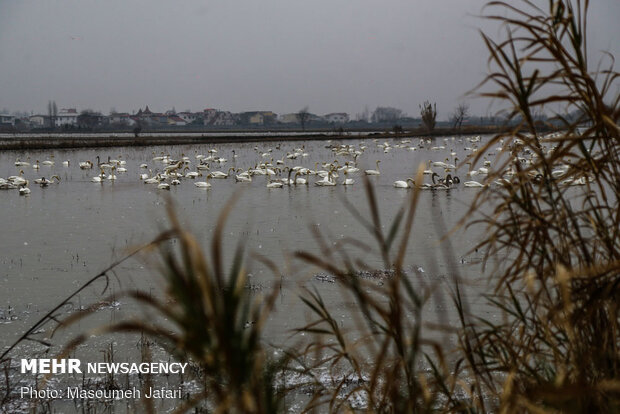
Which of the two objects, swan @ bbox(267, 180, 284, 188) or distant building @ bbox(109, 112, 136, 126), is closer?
swan @ bbox(267, 180, 284, 188)

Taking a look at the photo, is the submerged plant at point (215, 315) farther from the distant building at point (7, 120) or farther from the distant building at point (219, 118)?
the distant building at point (7, 120)

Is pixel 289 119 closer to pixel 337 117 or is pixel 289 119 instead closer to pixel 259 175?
pixel 337 117

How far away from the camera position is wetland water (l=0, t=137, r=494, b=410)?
278 inches

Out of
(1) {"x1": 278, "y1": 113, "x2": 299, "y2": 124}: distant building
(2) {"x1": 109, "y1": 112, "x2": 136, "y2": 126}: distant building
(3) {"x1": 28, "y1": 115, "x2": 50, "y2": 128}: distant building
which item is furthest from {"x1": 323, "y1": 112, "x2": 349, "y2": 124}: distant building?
(3) {"x1": 28, "y1": 115, "x2": 50, "y2": 128}: distant building

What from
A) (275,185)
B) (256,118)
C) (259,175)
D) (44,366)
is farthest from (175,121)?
(44,366)

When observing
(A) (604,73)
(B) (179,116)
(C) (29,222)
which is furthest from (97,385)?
(B) (179,116)

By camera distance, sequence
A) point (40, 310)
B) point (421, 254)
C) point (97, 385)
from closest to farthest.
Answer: point (97, 385), point (40, 310), point (421, 254)

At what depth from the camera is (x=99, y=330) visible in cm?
122

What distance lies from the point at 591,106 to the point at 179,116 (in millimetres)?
179107

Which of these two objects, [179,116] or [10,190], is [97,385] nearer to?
[10,190]

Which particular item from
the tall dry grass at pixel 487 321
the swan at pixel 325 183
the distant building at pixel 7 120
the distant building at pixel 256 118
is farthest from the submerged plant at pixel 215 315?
the distant building at pixel 7 120

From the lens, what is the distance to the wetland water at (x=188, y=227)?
7070 millimetres

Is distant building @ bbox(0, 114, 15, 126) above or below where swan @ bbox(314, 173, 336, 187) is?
below

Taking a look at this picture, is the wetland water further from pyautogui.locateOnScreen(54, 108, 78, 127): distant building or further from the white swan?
pyautogui.locateOnScreen(54, 108, 78, 127): distant building
